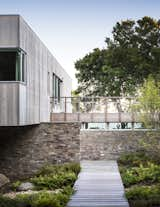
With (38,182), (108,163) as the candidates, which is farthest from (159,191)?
(108,163)

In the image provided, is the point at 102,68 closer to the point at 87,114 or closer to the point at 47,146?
the point at 87,114

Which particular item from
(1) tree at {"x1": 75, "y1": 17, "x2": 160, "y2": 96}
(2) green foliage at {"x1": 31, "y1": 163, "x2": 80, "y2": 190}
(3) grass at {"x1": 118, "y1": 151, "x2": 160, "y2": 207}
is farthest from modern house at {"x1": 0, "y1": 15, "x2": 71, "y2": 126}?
(1) tree at {"x1": 75, "y1": 17, "x2": 160, "y2": 96}

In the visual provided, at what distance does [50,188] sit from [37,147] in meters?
5.96

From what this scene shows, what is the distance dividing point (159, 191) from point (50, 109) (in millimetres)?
13812

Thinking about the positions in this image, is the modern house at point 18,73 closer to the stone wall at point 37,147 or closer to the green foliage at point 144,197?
the stone wall at point 37,147

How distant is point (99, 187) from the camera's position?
1919 centimetres

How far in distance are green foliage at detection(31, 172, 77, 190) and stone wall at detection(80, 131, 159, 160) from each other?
6.82 meters

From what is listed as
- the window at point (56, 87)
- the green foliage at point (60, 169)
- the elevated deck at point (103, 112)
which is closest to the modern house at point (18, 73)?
the green foliage at point (60, 169)

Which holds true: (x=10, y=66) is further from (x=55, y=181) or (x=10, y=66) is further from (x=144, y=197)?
(x=144, y=197)

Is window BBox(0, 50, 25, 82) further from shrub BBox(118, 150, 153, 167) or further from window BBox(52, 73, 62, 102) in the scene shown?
window BBox(52, 73, 62, 102)

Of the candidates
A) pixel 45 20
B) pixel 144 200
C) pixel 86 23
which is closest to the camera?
→ pixel 144 200

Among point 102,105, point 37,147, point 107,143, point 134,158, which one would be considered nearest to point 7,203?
point 37,147

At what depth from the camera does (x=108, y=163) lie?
27047 millimetres

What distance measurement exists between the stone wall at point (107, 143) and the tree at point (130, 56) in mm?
12297
